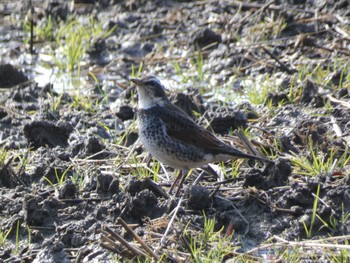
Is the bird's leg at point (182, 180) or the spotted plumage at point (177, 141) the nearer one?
the bird's leg at point (182, 180)

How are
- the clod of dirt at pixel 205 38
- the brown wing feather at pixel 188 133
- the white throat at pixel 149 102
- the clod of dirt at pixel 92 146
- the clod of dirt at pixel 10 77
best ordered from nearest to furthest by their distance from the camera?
the brown wing feather at pixel 188 133 → the white throat at pixel 149 102 → the clod of dirt at pixel 92 146 → the clod of dirt at pixel 10 77 → the clod of dirt at pixel 205 38

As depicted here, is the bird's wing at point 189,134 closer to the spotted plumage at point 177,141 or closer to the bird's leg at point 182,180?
the spotted plumage at point 177,141

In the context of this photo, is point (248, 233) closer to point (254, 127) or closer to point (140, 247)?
point (140, 247)

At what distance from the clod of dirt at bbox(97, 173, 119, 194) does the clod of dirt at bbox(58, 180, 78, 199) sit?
0.71 ft

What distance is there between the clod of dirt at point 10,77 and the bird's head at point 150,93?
2.91m

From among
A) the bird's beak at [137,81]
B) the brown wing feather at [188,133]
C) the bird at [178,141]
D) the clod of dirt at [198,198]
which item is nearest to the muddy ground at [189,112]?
the clod of dirt at [198,198]

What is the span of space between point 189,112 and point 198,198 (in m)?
2.26

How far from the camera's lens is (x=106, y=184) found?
7926 millimetres

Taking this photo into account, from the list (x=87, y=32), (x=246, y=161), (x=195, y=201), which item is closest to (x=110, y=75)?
(x=87, y=32)

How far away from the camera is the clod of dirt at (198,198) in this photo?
742 centimetres

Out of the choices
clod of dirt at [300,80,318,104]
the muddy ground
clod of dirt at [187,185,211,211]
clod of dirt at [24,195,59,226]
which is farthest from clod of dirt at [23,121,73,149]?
clod of dirt at [300,80,318,104]

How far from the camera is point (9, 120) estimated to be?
981 centimetres

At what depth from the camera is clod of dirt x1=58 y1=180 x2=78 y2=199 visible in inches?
308

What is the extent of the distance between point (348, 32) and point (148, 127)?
403 cm
